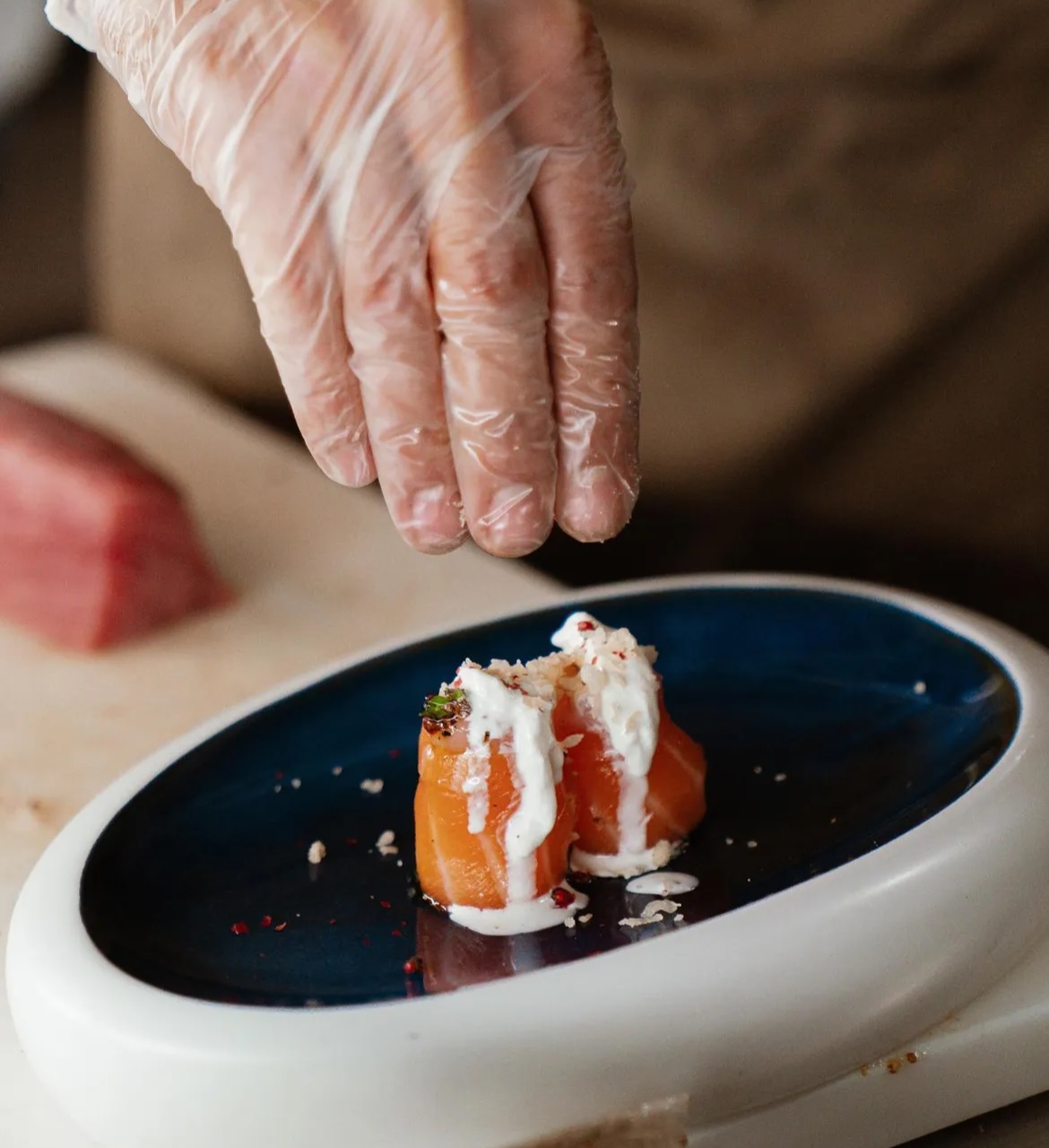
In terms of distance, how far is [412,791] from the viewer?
4.45 feet

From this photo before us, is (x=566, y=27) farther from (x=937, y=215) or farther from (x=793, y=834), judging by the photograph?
(x=937, y=215)

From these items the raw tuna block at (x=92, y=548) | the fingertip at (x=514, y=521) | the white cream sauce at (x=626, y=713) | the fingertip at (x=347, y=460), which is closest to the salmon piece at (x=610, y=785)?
the white cream sauce at (x=626, y=713)

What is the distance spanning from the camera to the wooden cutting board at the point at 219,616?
60.9 inches

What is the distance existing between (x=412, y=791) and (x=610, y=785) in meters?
0.22

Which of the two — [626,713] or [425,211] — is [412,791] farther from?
[425,211]

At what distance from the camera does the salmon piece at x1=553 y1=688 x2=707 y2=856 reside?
122cm

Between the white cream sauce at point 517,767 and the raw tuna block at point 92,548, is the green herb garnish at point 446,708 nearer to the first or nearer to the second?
the white cream sauce at point 517,767

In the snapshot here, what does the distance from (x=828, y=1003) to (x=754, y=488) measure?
1.08 meters

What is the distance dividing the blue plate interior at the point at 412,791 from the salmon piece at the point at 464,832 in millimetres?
36

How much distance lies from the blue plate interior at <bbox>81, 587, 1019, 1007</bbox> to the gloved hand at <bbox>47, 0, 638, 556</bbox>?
310mm

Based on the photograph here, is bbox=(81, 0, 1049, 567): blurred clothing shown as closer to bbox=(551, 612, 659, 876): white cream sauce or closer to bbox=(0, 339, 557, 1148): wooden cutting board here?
bbox=(0, 339, 557, 1148): wooden cutting board

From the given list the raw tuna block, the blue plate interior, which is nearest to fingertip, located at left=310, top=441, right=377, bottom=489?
the blue plate interior

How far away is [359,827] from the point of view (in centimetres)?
130

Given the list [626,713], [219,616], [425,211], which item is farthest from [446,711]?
[219,616]
